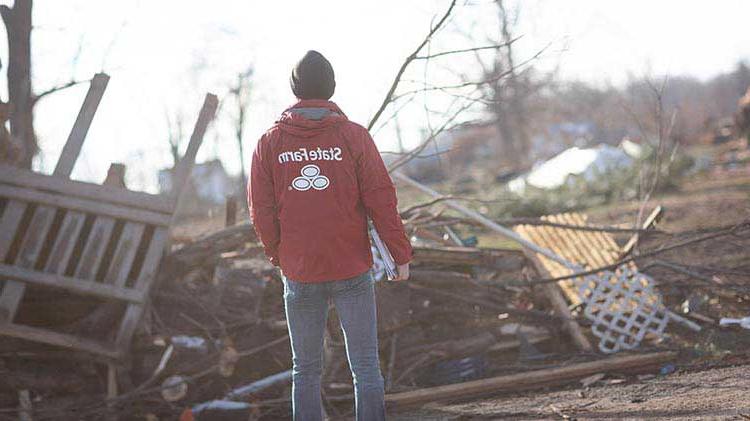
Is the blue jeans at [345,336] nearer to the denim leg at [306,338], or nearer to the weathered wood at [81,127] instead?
the denim leg at [306,338]

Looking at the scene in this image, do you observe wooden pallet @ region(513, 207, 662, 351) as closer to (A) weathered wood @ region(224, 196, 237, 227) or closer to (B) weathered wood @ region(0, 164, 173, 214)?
(A) weathered wood @ region(224, 196, 237, 227)

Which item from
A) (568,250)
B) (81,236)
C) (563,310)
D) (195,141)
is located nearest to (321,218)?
(195,141)

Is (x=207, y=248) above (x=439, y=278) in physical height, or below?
above

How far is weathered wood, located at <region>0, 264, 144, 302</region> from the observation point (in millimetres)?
6078

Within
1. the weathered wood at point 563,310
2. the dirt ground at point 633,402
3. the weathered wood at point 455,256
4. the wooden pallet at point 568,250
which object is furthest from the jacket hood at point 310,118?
the wooden pallet at point 568,250

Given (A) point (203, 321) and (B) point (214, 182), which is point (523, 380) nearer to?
(A) point (203, 321)

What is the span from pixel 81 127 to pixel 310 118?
348cm

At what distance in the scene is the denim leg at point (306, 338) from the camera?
3760 mm

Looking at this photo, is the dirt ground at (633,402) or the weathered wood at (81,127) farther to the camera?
the weathered wood at (81,127)

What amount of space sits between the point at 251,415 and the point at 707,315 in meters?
4.16

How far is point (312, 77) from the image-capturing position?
3738 mm

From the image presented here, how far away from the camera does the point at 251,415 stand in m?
5.80

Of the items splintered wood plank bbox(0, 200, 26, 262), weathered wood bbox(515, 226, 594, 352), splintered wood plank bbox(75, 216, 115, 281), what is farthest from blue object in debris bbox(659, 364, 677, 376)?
splintered wood plank bbox(0, 200, 26, 262)

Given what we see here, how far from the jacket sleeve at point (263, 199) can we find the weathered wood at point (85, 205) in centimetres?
272
